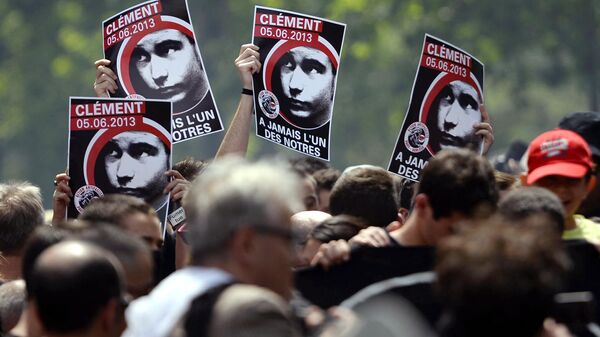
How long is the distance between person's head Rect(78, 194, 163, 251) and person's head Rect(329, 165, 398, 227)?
1097 millimetres

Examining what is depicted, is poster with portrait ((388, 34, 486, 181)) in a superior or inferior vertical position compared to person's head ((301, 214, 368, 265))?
superior

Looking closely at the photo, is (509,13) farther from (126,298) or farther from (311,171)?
(126,298)

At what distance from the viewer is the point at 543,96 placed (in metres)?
43.2

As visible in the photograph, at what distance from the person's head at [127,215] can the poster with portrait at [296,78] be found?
1.74m

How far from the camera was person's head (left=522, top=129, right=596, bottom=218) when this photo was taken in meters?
6.24

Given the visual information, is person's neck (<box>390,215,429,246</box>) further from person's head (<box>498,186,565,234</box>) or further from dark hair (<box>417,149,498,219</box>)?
person's head (<box>498,186,565,234</box>)

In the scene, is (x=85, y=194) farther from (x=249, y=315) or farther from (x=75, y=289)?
(x=249, y=315)

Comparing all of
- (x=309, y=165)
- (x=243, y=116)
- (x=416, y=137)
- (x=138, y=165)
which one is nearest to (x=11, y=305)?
(x=138, y=165)

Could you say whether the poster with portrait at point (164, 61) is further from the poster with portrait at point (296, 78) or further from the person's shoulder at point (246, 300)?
the person's shoulder at point (246, 300)

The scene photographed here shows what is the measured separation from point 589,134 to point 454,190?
1.89 metres

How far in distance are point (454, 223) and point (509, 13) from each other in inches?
1171

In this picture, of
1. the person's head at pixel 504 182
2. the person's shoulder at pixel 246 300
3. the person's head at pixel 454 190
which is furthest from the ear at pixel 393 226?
the person's shoulder at pixel 246 300

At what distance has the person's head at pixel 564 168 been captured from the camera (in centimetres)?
624

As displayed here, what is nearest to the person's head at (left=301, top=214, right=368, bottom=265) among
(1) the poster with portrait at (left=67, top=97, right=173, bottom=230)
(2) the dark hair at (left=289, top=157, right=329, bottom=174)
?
(1) the poster with portrait at (left=67, top=97, right=173, bottom=230)
